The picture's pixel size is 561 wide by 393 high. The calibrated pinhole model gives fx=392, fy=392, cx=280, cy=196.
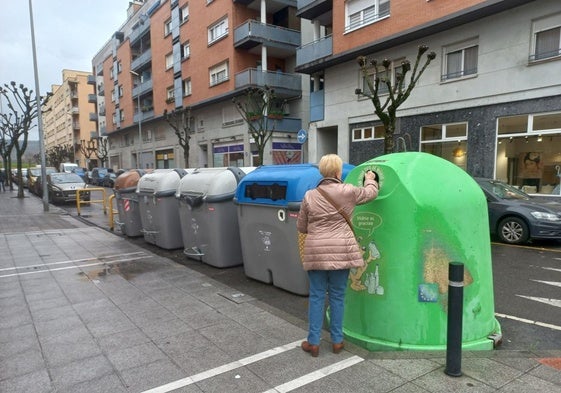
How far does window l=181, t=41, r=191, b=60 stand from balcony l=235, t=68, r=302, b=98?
303 inches

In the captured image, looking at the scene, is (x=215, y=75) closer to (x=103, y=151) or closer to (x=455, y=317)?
(x=455, y=317)

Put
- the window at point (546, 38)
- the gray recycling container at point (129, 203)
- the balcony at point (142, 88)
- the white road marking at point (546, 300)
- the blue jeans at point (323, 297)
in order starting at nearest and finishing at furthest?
1. the blue jeans at point (323, 297)
2. the white road marking at point (546, 300)
3. the gray recycling container at point (129, 203)
4. the window at point (546, 38)
5. the balcony at point (142, 88)

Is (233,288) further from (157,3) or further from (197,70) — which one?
(157,3)

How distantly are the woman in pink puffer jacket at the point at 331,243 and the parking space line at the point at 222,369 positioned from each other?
0.73ft

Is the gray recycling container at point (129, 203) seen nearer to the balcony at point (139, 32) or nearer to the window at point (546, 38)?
the window at point (546, 38)

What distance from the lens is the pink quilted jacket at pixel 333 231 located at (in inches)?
126

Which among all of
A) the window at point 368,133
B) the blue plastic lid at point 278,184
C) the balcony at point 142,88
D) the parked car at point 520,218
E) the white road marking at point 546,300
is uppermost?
the balcony at point 142,88

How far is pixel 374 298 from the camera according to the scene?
346cm

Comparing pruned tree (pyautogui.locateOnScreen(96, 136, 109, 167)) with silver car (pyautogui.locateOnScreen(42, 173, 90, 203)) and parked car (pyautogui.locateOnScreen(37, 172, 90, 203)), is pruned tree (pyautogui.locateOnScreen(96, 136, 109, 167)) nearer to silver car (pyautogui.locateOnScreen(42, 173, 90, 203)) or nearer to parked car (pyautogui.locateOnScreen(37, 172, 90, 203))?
parked car (pyautogui.locateOnScreen(37, 172, 90, 203))

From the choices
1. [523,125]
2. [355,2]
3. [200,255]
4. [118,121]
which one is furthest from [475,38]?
[118,121]

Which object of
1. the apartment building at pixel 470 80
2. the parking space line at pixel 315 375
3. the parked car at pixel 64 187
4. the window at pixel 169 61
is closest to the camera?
the parking space line at pixel 315 375

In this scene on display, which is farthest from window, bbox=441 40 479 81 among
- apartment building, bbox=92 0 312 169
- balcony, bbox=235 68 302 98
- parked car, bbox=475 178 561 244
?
apartment building, bbox=92 0 312 169

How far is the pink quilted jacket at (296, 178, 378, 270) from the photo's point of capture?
10.5ft

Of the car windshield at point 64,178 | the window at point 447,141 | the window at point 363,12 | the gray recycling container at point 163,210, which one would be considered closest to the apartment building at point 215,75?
the window at point 363,12
